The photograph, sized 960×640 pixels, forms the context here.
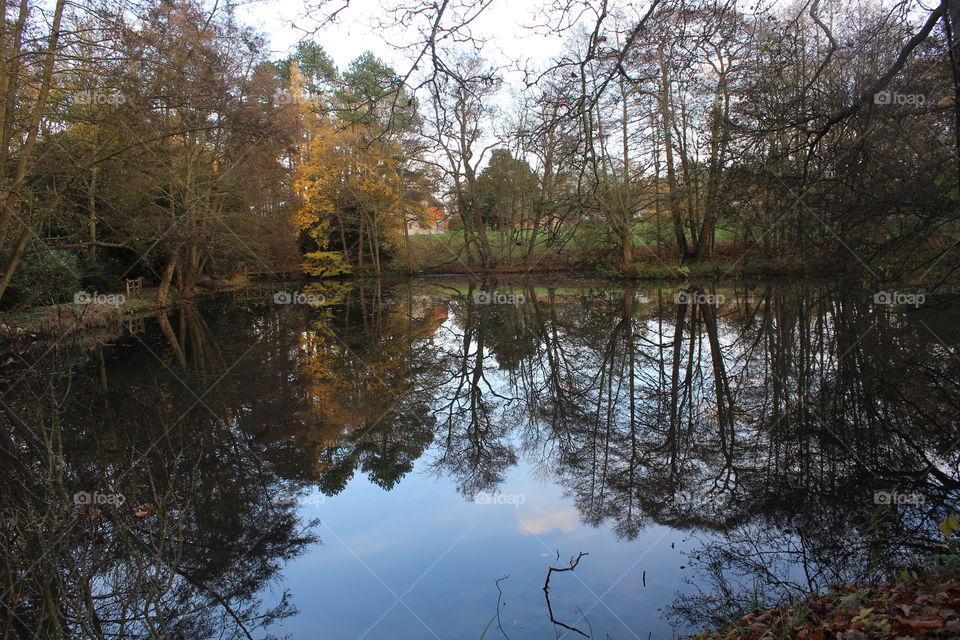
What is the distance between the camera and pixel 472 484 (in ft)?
17.3

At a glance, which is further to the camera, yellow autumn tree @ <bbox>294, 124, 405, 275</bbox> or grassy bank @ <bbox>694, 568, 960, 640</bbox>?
yellow autumn tree @ <bbox>294, 124, 405, 275</bbox>

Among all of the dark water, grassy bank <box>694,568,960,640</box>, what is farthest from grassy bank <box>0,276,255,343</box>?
grassy bank <box>694,568,960,640</box>

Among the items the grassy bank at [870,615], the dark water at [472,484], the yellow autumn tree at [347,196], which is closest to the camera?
the grassy bank at [870,615]

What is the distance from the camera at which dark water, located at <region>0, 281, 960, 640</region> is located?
334 cm

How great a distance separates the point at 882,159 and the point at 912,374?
2824 mm

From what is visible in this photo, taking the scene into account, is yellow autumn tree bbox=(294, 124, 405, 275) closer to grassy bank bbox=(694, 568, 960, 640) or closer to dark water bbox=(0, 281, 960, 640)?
dark water bbox=(0, 281, 960, 640)

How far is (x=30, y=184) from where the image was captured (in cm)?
1308

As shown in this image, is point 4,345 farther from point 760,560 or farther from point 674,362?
point 760,560

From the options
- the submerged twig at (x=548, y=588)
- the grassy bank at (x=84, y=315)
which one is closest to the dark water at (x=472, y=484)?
the submerged twig at (x=548, y=588)

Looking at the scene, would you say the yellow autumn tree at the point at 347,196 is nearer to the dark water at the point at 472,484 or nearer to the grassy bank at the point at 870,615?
the dark water at the point at 472,484

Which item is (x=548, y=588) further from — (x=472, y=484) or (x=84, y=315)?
(x=84, y=315)

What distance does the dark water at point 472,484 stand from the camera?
11.0ft

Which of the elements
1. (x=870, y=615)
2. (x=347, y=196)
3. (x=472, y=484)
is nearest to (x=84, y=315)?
(x=472, y=484)

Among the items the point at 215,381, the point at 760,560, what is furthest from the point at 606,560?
the point at 215,381
